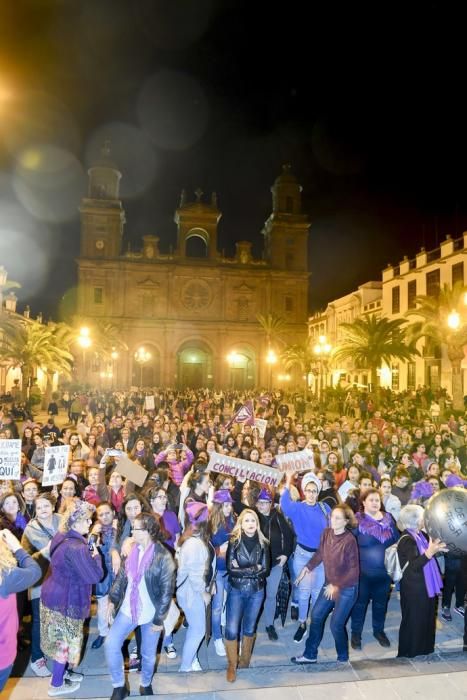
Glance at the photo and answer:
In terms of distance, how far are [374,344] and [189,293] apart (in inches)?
1259

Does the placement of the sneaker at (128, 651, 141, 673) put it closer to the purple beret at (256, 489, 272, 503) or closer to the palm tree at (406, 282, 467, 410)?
the purple beret at (256, 489, 272, 503)

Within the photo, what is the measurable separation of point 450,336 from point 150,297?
3770cm

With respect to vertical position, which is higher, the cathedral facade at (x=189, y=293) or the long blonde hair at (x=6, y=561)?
the cathedral facade at (x=189, y=293)

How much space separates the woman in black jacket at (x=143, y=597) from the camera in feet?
14.6

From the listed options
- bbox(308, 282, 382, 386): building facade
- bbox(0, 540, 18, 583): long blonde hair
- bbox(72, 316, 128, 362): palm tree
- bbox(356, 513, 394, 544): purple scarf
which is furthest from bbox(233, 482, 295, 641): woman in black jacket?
bbox(308, 282, 382, 386): building facade

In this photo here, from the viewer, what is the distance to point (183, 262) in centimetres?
5625

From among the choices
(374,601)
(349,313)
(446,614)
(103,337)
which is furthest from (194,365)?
(374,601)

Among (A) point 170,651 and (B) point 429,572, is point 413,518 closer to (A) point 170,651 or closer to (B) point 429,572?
(B) point 429,572

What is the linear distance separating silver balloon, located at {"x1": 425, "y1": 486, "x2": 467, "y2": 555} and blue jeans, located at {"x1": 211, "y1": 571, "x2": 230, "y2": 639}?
2.48 meters

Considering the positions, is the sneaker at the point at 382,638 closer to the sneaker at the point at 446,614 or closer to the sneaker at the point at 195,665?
the sneaker at the point at 446,614

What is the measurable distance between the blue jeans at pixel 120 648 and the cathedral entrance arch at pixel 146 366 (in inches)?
1932

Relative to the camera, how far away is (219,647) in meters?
5.50

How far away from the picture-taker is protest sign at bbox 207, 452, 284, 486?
6539 millimetres

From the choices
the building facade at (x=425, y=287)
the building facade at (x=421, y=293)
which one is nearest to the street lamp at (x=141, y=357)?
the building facade at (x=421, y=293)
